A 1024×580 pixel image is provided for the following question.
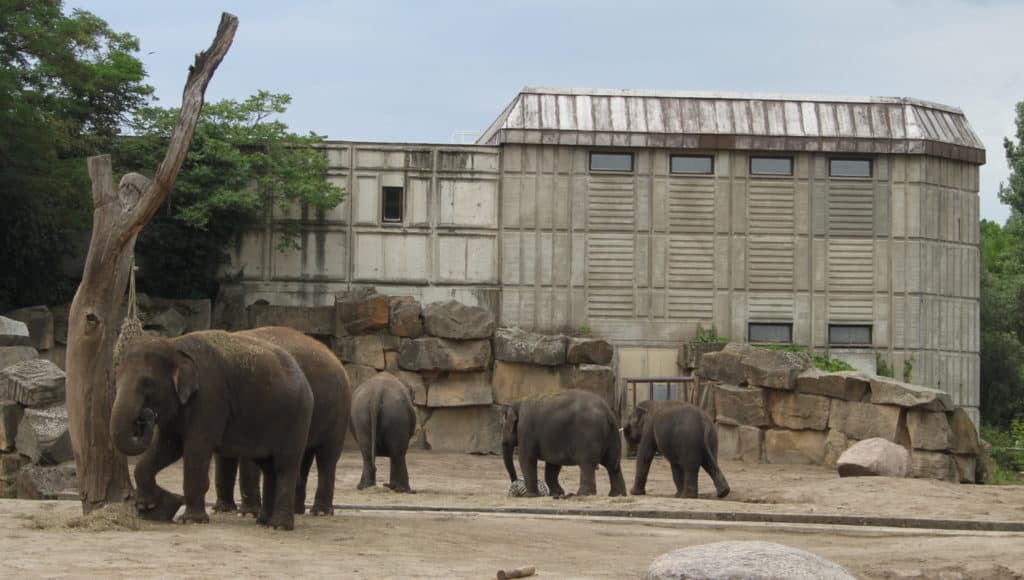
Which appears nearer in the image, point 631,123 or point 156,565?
point 156,565

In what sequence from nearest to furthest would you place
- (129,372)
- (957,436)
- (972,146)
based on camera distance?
(129,372) < (957,436) < (972,146)

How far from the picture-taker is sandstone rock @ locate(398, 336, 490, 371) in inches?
1220

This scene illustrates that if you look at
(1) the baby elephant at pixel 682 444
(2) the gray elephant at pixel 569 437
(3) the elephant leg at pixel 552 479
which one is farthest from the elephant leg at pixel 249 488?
(1) the baby elephant at pixel 682 444

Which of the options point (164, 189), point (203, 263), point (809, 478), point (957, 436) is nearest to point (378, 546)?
point (164, 189)

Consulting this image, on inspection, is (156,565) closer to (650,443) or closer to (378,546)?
(378,546)

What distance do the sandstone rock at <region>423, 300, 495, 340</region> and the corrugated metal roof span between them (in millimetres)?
5620

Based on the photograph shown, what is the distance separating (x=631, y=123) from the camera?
117 ft

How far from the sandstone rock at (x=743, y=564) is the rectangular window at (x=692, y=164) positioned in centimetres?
2684

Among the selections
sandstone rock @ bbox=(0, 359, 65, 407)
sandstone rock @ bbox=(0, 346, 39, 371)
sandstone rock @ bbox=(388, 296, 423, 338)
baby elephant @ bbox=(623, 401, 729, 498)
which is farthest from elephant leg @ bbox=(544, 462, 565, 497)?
sandstone rock @ bbox=(388, 296, 423, 338)

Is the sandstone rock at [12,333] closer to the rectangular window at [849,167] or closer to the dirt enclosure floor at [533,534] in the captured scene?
the dirt enclosure floor at [533,534]

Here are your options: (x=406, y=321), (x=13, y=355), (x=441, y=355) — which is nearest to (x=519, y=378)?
(x=441, y=355)

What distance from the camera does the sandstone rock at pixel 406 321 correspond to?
31234 mm

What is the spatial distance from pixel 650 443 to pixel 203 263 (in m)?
15.6

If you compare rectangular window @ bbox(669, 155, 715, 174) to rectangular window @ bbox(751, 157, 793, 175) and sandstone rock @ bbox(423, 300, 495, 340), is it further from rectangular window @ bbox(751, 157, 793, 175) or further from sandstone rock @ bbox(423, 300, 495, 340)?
sandstone rock @ bbox(423, 300, 495, 340)
